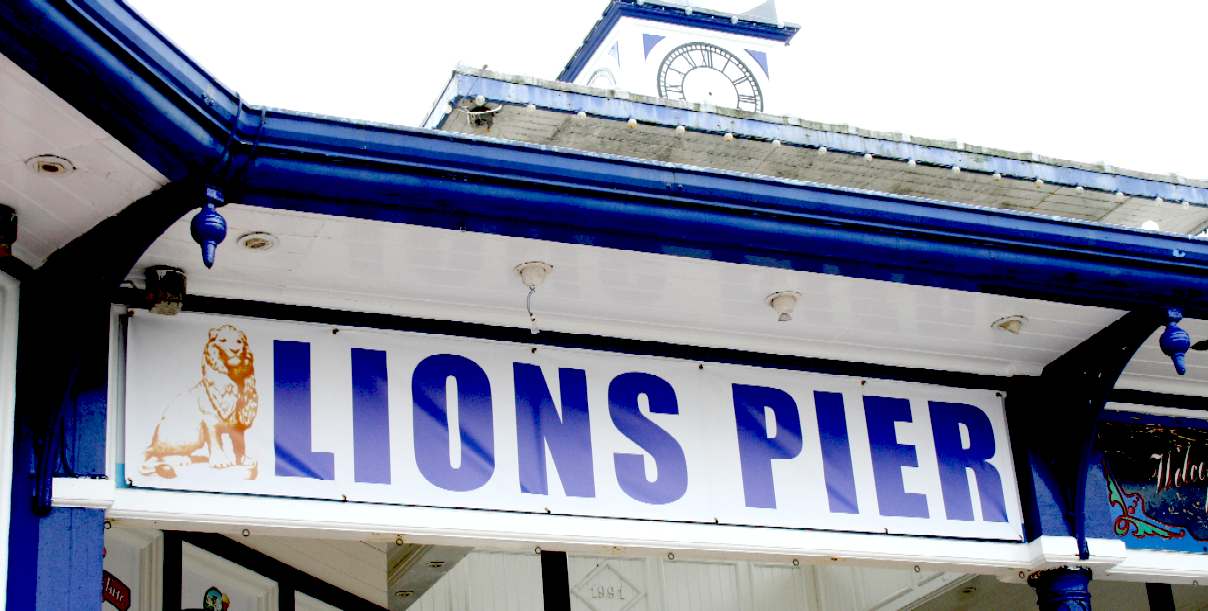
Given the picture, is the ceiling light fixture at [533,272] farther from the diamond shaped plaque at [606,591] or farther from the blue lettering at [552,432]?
the diamond shaped plaque at [606,591]

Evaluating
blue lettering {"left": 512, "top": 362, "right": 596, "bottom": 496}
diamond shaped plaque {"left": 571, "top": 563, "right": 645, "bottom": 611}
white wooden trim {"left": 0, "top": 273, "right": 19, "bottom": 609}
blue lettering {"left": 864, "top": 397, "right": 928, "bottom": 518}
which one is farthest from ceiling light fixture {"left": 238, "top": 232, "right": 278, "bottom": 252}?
diamond shaped plaque {"left": 571, "top": 563, "right": 645, "bottom": 611}

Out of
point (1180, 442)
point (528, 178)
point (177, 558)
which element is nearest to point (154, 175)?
point (528, 178)

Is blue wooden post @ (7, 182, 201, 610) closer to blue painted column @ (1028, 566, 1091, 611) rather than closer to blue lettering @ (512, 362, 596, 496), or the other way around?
blue lettering @ (512, 362, 596, 496)

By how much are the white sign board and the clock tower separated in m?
6.89

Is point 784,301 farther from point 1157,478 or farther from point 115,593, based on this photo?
point 115,593

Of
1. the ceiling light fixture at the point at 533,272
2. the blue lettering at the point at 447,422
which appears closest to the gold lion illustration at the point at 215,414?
the blue lettering at the point at 447,422

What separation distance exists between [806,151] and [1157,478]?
120 inches

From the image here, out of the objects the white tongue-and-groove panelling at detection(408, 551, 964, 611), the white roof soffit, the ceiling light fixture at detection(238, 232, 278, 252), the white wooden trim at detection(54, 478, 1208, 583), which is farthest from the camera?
the white tongue-and-groove panelling at detection(408, 551, 964, 611)

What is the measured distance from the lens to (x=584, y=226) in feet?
25.1

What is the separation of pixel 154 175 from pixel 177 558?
2.85 meters

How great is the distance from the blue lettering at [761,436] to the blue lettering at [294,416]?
225cm

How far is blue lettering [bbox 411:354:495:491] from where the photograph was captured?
8.08m

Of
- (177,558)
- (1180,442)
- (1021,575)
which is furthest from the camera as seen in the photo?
(1180,442)

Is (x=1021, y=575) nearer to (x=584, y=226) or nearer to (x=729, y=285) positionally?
(x=729, y=285)
